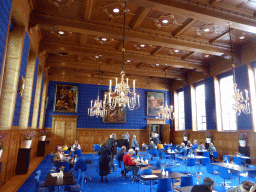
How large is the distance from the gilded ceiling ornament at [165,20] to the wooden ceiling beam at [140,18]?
0.62 meters

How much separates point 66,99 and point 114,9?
32.2ft

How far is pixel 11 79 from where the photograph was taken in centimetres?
600

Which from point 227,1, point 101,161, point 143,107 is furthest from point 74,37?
point 143,107

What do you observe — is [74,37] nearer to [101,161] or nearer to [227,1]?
[101,161]

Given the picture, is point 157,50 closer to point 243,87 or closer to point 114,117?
point 243,87

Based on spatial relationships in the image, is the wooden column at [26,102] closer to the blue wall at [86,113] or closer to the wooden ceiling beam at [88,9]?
the wooden ceiling beam at [88,9]

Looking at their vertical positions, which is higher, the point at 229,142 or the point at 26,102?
the point at 26,102

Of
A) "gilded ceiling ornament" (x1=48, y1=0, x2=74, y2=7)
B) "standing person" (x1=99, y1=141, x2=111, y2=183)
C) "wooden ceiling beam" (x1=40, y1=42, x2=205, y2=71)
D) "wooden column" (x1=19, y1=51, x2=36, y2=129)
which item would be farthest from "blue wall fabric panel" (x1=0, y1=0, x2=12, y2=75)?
"wooden ceiling beam" (x1=40, y1=42, x2=205, y2=71)

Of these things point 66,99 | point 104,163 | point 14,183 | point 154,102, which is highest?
point 154,102

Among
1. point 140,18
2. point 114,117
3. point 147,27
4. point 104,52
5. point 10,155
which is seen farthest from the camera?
point 114,117

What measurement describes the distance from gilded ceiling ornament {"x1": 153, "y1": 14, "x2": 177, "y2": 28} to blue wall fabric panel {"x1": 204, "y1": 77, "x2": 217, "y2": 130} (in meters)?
6.57

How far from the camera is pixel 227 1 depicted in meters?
6.71

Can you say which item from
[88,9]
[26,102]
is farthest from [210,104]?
[26,102]

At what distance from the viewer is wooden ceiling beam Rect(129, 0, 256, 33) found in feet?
20.2
